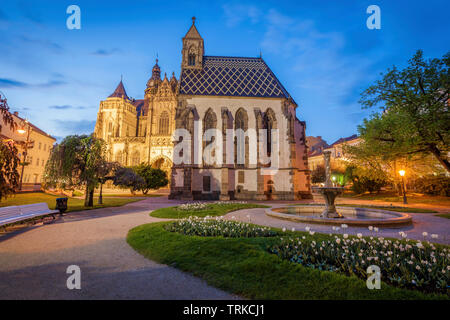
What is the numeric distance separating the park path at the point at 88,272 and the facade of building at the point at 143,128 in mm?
39746

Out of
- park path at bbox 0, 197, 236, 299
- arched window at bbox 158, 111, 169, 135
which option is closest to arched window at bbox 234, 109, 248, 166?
park path at bbox 0, 197, 236, 299

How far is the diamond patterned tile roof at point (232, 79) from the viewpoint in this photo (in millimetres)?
27609

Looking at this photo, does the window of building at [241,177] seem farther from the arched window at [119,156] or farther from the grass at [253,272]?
the arched window at [119,156]

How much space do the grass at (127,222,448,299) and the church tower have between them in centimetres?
2858

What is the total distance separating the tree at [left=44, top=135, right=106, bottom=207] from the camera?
13898mm

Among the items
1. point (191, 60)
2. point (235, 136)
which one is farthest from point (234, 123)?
point (191, 60)

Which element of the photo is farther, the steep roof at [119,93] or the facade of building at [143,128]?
the steep roof at [119,93]

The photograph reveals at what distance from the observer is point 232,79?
29781mm

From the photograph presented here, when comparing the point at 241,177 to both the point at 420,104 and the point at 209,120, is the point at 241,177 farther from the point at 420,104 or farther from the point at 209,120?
the point at 420,104

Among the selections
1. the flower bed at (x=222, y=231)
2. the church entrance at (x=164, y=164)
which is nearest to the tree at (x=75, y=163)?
the flower bed at (x=222, y=231)

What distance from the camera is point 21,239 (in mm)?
7211

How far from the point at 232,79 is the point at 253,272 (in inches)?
1139
